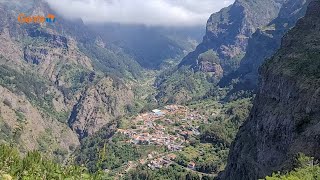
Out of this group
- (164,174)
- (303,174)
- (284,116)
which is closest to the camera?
(303,174)

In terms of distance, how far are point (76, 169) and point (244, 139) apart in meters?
105

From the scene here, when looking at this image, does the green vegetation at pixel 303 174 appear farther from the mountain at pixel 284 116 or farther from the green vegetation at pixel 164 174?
the green vegetation at pixel 164 174

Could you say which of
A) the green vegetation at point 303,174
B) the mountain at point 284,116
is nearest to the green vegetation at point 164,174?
the mountain at point 284,116

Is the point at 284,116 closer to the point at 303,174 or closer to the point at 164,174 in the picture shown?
the point at 303,174

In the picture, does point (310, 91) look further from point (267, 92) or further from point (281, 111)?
point (267, 92)

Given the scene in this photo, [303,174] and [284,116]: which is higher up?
[284,116]

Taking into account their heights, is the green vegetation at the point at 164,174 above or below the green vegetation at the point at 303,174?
below

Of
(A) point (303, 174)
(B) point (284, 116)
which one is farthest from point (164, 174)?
(A) point (303, 174)

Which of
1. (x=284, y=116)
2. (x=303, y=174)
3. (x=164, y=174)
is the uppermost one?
(x=284, y=116)

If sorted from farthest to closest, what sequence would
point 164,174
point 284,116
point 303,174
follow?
point 164,174
point 284,116
point 303,174

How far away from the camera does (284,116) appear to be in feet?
324

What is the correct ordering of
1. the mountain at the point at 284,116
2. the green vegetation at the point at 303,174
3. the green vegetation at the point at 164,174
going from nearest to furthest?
the green vegetation at the point at 303,174 < the mountain at the point at 284,116 < the green vegetation at the point at 164,174

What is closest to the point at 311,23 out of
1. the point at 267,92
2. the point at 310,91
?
the point at 267,92

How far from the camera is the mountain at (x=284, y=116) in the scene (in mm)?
85750
